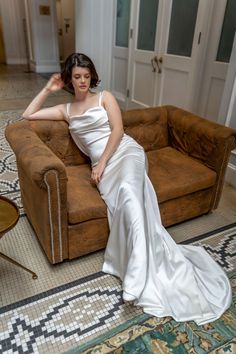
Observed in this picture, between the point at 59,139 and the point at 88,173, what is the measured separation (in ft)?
0.94

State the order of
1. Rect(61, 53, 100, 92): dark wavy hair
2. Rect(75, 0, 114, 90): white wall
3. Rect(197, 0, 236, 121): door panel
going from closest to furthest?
Rect(61, 53, 100, 92): dark wavy hair < Rect(197, 0, 236, 121): door panel < Rect(75, 0, 114, 90): white wall

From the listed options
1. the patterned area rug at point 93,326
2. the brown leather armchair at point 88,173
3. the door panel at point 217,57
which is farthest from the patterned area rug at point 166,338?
the door panel at point 217,57

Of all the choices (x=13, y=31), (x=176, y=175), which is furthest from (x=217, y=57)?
(x=13, y=31)

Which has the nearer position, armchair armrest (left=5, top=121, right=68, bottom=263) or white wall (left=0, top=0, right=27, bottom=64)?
armchair armrest (left=5, top=121, right=68, bottom=263)

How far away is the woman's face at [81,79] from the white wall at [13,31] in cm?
780

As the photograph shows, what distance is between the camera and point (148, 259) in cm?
137

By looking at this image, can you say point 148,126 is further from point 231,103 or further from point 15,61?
point 15,61

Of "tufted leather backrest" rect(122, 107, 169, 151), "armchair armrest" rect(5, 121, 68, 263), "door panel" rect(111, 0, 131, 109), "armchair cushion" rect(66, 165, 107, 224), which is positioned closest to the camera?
"armchair armrest" rect(5, 121, 68, 263)

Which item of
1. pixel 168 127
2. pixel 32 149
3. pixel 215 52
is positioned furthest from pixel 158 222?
pixel 215 52

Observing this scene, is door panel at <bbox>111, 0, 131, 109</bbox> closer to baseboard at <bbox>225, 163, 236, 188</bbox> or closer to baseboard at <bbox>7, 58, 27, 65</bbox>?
baseboard at <bbox>225, 163, 236, 188</bbox>

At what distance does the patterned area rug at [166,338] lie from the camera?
46.4 inches

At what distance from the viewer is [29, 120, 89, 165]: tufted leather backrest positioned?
5.72 feet

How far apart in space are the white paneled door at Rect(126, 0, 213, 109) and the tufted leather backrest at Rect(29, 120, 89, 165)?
1.78 metres

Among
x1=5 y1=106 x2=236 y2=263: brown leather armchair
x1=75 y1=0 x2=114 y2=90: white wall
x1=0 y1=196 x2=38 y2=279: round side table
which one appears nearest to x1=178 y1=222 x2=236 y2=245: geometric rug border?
x1=5 y1=106 x2=236 y2=263: brown leather armchair
